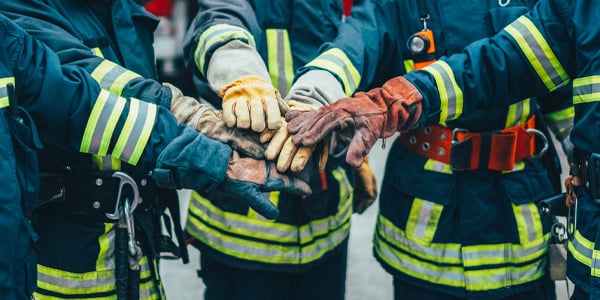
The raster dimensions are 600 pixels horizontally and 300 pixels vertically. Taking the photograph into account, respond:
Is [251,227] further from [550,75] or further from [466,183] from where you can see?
[550,75]

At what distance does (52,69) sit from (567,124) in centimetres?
173

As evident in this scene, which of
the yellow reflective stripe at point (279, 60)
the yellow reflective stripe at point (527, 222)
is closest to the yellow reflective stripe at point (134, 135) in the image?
the yellow reflective stripe at point (279, 60)

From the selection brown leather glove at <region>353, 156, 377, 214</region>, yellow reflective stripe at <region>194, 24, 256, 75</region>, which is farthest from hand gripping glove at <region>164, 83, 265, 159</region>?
brown leather glove at <region>353, 156, 377, 214</region>

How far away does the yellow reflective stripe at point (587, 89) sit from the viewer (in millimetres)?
1840

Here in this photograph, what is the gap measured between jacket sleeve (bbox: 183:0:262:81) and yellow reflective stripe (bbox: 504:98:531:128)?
2.92ft

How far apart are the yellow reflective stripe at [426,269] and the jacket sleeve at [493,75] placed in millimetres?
502

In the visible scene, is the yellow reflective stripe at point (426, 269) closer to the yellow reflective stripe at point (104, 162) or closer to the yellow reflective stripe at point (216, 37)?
the yellow reflective stripe at point (216, 37)

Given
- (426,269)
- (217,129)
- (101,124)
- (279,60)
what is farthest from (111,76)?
(426,269)

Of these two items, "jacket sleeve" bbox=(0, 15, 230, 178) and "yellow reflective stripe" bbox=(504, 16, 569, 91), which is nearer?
"jacket sleeve" bbox=(0, 15, 230, 178)

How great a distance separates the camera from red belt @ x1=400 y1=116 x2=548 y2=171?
2309mm

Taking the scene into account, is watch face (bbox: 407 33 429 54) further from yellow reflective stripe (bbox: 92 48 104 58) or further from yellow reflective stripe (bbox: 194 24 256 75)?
yellow reflective stripe (bbox: 92 48 104 58)

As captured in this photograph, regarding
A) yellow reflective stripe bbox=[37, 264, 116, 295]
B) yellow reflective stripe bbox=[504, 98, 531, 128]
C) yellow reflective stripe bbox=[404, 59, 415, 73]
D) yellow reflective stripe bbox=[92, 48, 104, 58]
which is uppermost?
yellow reflective stripe bbox=[92, 48, 104, 58]

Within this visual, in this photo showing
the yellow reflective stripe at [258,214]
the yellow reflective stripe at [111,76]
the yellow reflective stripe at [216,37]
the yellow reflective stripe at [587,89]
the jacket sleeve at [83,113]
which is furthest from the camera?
the yellow reflective stripe at [258,214]

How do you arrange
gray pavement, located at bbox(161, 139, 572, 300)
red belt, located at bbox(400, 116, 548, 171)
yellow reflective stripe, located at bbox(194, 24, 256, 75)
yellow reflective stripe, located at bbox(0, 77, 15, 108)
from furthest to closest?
1. gray pavement, located at bbox(161, 139, 572, 300)
2. yellow reflective stripe, located at bbox(194, 24, 256, 75)
3. red belt, located at bbox(400, 116, 548, 171)
4. yellow reflective stripe, located at bbox(0, 77, 15, 108)
